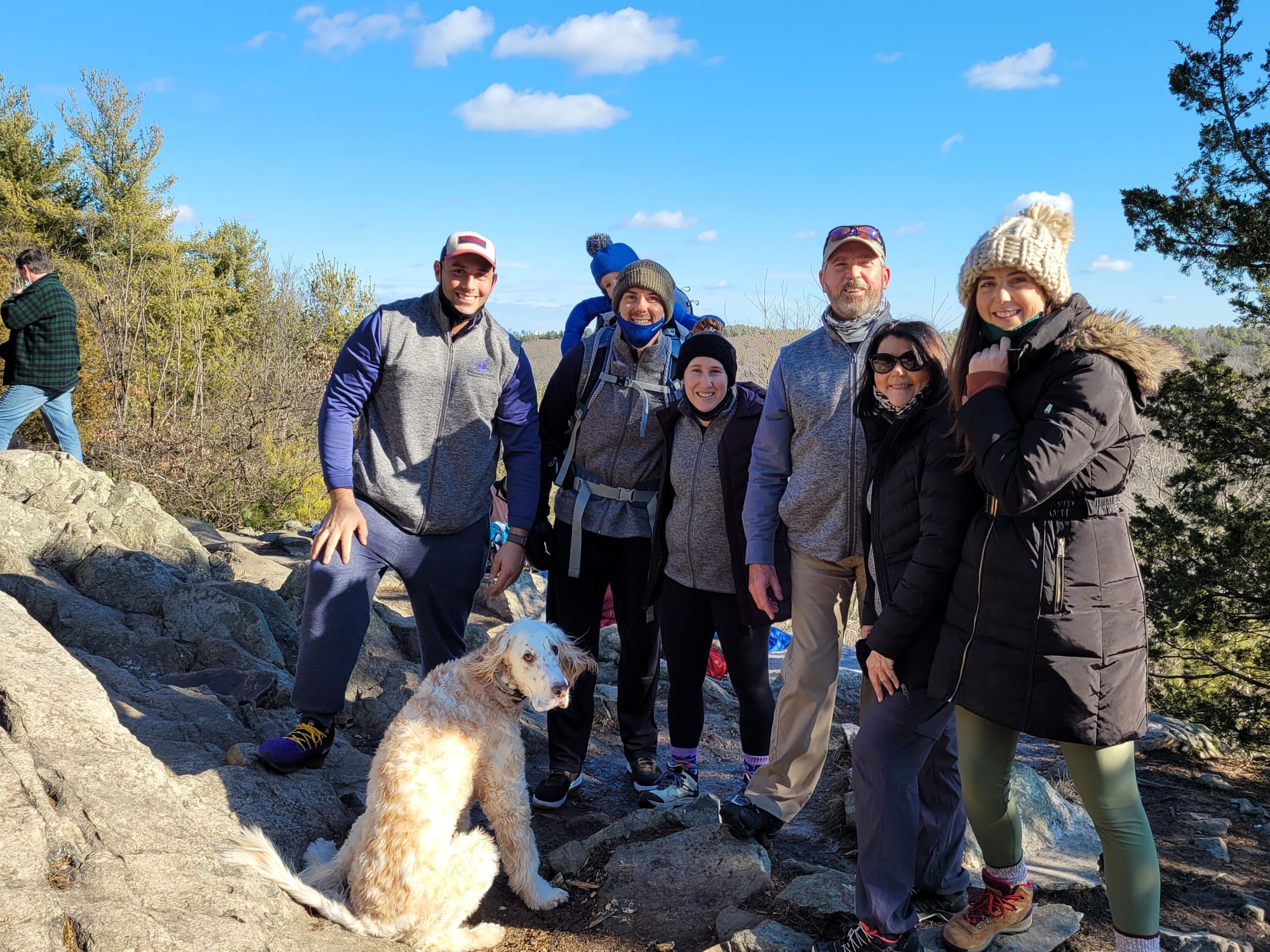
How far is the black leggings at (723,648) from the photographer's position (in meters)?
4.06

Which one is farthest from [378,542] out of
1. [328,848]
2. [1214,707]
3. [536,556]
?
[1214,707]

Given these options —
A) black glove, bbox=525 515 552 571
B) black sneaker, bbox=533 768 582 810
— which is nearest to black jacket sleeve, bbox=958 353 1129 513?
black glove, bbox=525 515 552 571

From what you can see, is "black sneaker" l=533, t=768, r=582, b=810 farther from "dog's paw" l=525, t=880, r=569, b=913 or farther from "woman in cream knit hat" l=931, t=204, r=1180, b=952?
"woman in cream knit hat" l=931, t=204, r=1180, b=952

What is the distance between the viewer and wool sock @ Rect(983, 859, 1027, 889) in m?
2.96

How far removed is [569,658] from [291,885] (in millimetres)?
1290

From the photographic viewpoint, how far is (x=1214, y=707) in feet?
21.0

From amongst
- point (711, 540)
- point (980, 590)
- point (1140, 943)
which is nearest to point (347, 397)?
point (711, 540)

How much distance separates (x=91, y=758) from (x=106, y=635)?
2.66 m

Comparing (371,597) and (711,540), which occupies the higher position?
(711,540)

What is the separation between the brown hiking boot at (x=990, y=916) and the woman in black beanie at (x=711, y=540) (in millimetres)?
1308

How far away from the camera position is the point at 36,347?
8531mm

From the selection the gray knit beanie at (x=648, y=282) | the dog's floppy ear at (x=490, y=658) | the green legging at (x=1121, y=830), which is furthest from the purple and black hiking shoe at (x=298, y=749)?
the green legging at (x=1121, y=830)

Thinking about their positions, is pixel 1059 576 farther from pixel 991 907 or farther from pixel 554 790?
pixel 554 790

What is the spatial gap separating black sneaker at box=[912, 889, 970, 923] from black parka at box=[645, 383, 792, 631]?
3.95ft
